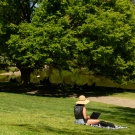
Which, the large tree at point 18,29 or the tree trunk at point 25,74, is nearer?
the large tree at point 18,29

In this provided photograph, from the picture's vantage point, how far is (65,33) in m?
25.8


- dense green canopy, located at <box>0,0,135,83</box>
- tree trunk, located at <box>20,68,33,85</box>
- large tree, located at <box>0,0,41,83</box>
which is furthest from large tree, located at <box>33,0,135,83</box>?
tree trunk, located at <box>20,68,33,85</box>

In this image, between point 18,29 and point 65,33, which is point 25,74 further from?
point 65,33

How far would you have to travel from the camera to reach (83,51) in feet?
87.6

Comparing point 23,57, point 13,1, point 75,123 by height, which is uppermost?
point 13,1

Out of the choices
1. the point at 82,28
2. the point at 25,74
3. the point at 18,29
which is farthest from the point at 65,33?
the point at 25,74

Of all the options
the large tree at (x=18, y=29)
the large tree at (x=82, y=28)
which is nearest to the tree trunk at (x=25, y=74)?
the large tree at (x=18, y=29)

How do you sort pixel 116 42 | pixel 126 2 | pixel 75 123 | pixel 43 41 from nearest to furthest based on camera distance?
1. pixel 75 123
2. pixel 43 41
3. pixel 116 42
4. pixel 126 2

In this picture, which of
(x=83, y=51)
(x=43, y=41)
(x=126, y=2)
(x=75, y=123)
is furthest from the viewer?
(x=126, y=2)

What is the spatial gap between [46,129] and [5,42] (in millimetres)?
18014

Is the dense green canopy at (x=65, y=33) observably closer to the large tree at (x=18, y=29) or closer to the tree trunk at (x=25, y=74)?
the large tree at (x=18, y=29)

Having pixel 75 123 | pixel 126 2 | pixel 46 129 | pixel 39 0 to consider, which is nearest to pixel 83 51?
pixel 39 0

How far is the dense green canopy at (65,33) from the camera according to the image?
25.1 m

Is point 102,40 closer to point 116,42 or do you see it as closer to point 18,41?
point 116,42
